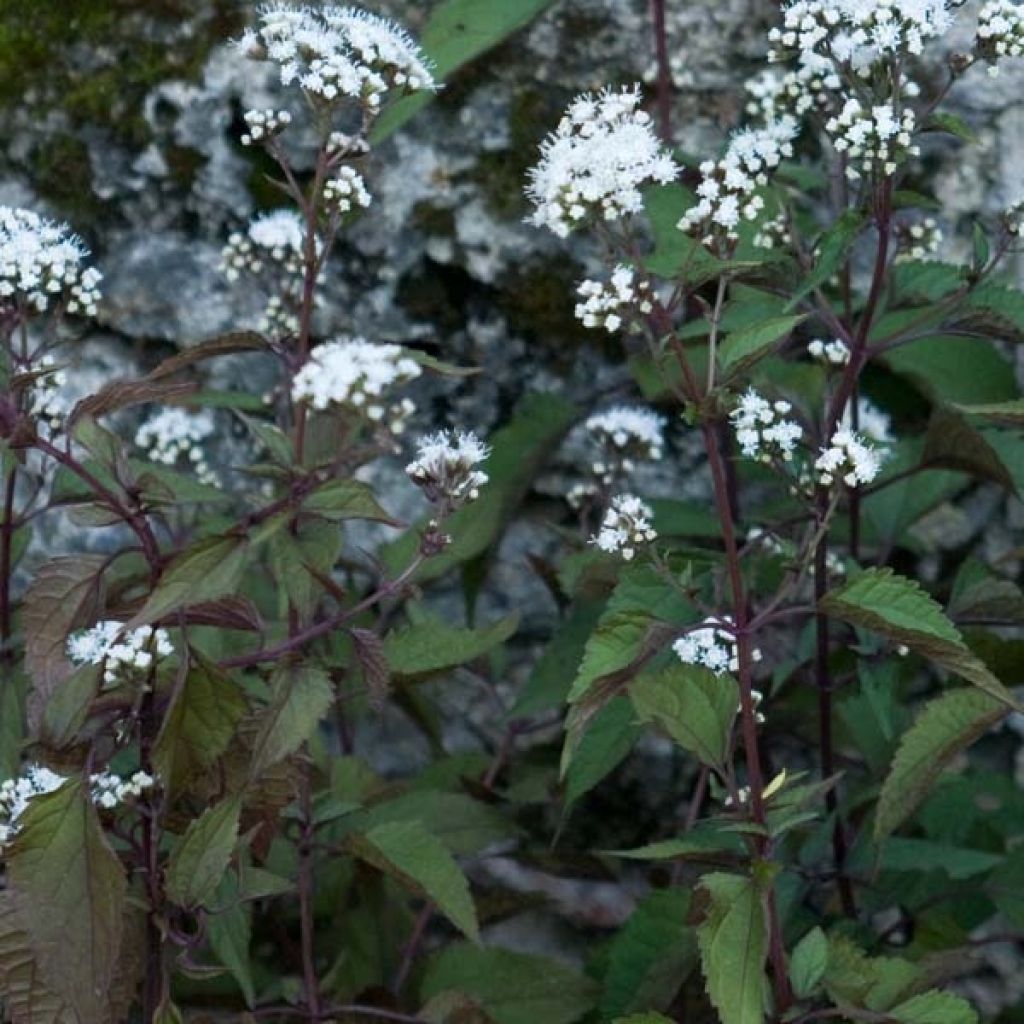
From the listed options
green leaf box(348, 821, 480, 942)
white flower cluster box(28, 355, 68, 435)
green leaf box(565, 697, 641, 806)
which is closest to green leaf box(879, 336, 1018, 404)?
green leaf box(565, 697, 641, 806)

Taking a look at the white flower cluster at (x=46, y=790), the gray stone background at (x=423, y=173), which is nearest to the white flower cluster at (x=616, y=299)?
the white flower cluster at (x=46, y=790)

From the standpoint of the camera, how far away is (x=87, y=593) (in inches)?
83.0

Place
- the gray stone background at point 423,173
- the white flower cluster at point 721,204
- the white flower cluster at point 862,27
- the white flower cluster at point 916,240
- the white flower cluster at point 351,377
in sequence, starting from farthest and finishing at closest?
1. the gray stone background at point 423,173
2. the white flower cluster at point 916,240
3. the white flower cluster at point 862,27
4. the white flower cluster at point 721,204
5. the white flower cluster at point 351,377

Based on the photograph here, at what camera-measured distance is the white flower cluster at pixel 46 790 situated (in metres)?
2.09

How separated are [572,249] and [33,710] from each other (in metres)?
1.51

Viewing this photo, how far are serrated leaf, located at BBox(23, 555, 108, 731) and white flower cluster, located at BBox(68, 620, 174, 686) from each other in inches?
0.9

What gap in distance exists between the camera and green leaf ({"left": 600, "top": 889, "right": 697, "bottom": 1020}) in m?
2.42

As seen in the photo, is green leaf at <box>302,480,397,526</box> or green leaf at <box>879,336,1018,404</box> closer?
green leaf at <box>302,480,397,526</box>

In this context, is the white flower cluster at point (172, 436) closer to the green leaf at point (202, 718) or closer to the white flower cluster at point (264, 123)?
the white flower cluster at point (264, 123)

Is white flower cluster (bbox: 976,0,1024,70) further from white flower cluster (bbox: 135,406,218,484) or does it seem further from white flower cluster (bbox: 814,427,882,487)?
white flower cluster (bbox: 135,406,218,484)

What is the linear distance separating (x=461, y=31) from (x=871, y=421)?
85 centimetres

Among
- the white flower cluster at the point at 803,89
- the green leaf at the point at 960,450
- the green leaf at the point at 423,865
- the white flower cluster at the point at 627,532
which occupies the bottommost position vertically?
the green leaf at the point at 423,865

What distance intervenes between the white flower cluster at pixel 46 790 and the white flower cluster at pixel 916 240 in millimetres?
1254

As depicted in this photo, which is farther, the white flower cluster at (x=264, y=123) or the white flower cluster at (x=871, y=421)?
the white flower cluster at (x=871, y=421)
